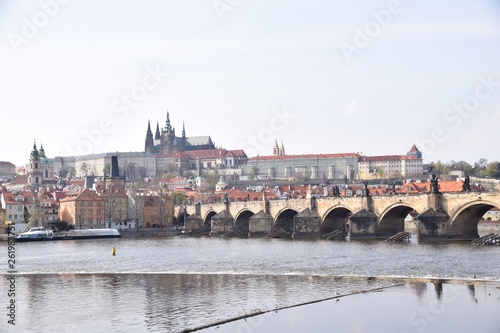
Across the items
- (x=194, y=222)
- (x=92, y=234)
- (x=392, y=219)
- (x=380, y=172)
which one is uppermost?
(x=380, y=172)

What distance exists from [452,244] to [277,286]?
830 inches

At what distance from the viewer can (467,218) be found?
176ft

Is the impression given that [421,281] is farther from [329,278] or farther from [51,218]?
[51,218]

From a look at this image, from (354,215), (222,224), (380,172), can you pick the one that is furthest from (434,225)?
(380,172)

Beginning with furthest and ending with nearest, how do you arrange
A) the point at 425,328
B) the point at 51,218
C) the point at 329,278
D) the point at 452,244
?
the point at 51,218, the point at 452,244, the point at 329,278, the point at 425,328

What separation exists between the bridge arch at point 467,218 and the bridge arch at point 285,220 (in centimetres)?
2225

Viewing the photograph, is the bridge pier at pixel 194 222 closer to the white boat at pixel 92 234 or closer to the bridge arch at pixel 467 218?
the white boat at pixel 92 234

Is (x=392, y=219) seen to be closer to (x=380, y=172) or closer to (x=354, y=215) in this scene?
(x=354, y=215)

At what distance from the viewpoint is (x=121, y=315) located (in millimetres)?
25797

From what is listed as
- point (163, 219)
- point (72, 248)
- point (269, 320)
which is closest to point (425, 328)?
point (269, 320)

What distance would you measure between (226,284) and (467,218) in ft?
83.6

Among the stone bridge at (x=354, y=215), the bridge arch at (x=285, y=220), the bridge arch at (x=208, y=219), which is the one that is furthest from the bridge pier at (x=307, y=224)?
the bridge arch at (x=208, y=219)

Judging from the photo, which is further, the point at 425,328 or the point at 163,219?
the point at 163,219

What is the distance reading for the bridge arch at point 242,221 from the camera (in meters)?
81.8
